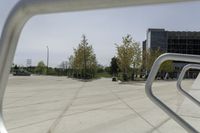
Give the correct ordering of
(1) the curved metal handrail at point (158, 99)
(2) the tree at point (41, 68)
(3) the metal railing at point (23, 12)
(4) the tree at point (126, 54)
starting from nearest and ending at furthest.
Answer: (3) the metal railing at point (23, 12) → (1) the curved metal handrail at point (158, 99) → (4) the tree at point (126, 54) → (2) the tree at point (41, 68)

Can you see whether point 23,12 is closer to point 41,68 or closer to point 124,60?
point 124,60

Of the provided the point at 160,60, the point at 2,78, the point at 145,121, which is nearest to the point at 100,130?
the point at 145,121

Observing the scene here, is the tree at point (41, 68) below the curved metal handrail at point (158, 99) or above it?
above

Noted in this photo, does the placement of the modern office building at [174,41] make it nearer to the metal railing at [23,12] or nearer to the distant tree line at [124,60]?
the distant tree line at [124,60]

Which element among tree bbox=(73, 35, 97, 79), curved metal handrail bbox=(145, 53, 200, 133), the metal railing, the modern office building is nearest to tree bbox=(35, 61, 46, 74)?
the modern office building

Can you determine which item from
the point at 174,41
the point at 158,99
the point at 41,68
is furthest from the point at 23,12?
the point at 41,68

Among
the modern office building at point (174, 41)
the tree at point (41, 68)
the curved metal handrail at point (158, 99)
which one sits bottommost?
the curved metal handrail at point (158, 99)

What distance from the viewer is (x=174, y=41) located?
229ft

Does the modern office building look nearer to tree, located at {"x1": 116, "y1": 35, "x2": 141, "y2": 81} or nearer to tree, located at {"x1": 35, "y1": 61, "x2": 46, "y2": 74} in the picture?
tree, located at {"x1": 116, "y1": 35, "x2": 141, "y2": 81}

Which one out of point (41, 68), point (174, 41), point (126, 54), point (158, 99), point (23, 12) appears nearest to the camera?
point (23, 12)

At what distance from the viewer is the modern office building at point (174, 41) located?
64625mm

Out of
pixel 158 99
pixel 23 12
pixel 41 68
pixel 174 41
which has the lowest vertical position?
pixel 158 99

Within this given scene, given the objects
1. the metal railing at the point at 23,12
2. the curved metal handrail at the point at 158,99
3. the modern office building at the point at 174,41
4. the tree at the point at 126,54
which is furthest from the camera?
the modern office building at the point at 174,41

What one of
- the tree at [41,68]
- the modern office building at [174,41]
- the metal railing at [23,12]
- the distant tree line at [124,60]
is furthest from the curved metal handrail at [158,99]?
the tree at [41,68]
